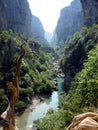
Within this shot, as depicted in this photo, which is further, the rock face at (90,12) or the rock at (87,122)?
the rock face at (90,12)

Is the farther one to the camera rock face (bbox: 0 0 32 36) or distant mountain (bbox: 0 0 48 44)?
rock face (bbox: 0 0 32 36)

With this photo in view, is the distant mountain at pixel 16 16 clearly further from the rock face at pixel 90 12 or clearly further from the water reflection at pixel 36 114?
the water reflection at pixel 36 114

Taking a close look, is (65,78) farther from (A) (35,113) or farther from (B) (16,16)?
(B) (16,16)

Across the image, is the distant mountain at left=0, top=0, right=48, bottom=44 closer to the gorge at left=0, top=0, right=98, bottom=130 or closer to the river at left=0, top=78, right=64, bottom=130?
the gorge at left=0, top=0, right=98, bottom=130

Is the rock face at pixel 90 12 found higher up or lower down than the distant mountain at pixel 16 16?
lower down

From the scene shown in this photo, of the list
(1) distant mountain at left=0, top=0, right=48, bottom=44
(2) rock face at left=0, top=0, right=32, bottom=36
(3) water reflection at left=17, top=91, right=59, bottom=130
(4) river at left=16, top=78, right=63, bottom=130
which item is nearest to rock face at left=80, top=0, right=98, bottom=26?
(1) distant mountain at left=0, top=0, right=48, bottom=44

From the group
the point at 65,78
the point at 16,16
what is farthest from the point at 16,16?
the point at 65,78

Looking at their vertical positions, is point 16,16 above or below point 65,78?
above

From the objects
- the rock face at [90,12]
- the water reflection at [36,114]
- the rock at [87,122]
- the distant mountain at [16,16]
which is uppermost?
the distant mountain at [16,16]

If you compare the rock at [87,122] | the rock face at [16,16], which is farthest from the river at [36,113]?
the rock face at [16,16]
